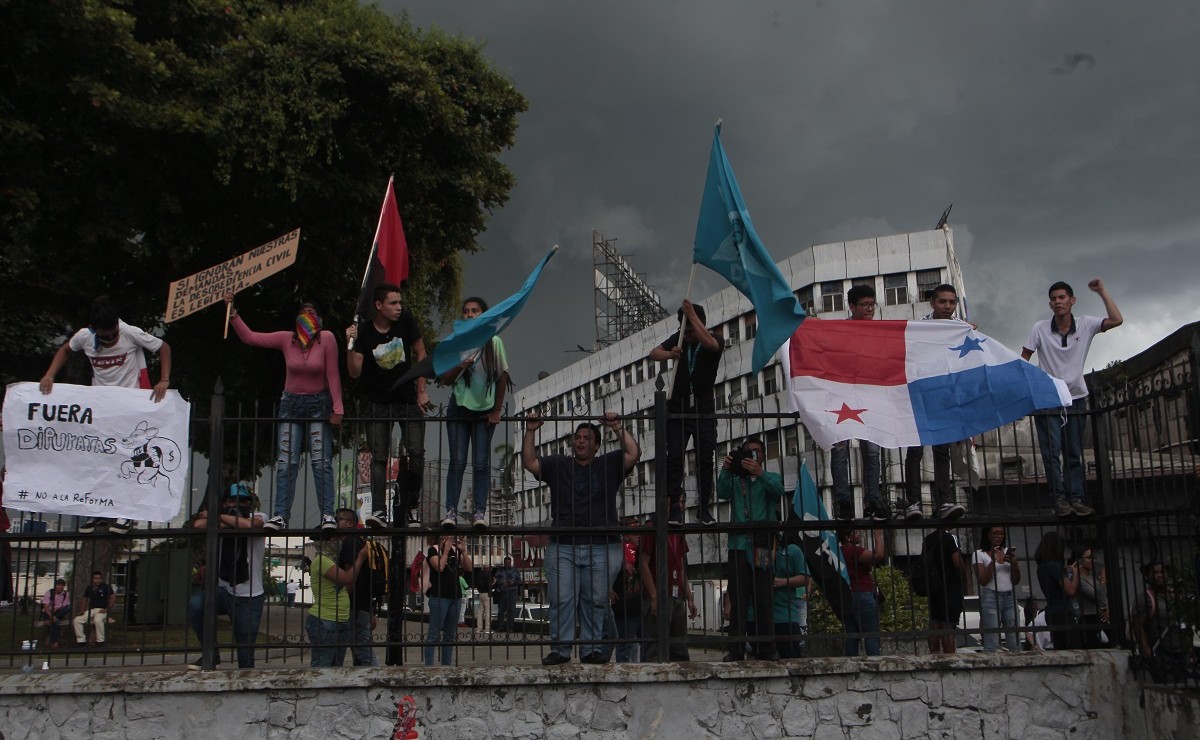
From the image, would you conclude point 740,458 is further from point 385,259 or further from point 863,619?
point 385,259

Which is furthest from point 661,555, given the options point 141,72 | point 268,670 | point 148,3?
point 148,3

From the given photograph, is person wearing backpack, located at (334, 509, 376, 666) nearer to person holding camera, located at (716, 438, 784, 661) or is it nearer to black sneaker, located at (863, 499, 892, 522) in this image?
person holding camera, located at (716, 438, 784, 661)

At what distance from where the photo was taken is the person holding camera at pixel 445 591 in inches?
316

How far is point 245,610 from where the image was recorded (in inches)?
305

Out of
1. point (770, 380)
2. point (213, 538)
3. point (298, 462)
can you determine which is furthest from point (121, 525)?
point (770, 380)

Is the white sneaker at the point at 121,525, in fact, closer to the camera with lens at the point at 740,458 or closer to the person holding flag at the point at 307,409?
the person holding flag at the point at 307,409

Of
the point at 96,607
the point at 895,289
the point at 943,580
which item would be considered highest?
the point at 895,289

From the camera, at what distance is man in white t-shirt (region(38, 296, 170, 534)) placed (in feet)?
27.2

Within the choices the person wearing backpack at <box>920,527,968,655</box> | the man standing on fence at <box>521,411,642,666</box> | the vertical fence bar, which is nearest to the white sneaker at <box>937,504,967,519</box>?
the person wearing backpack at <box>920,527,968,655</box>

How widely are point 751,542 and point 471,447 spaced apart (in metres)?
2.30

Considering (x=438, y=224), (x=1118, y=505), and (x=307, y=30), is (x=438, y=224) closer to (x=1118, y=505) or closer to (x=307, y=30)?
(x=307, y=30)

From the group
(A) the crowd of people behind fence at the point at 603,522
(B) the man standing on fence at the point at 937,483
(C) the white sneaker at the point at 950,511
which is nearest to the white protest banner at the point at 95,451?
(A) the crowd of people behind fence at the point at 603,522

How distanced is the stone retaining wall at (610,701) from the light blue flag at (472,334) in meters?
2.32

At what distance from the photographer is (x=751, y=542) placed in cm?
789
